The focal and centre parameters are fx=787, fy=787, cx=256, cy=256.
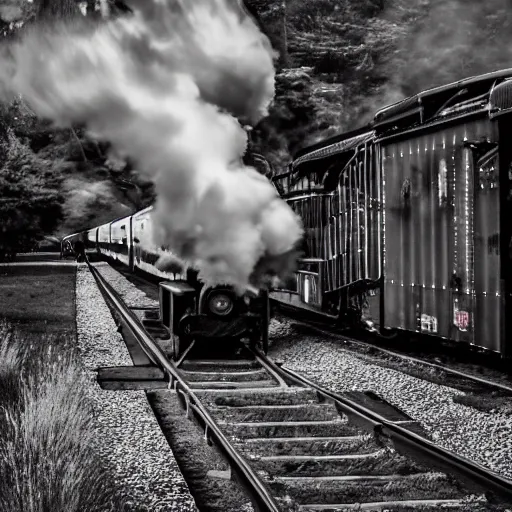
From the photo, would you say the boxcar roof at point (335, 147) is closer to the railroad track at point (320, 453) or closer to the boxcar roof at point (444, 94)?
the boxcar roof at point (444, 94)

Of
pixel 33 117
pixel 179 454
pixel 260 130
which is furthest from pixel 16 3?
pixel 33 117

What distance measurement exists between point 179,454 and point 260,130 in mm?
26163

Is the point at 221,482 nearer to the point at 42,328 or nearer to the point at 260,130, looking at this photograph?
the point at 42,328

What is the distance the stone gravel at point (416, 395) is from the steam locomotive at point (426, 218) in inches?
25.1

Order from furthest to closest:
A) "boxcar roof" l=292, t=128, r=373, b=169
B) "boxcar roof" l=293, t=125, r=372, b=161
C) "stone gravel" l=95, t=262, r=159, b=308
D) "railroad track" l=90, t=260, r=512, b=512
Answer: "stone gravel" l=95, t=262, r=159, b=308 → "boxcar roof" l=293, t=125, r=372, b=161 → "boxcar roof" l=292, t=128, r=373, b=169 → "railroad track" l=90, t=260, r=512, b=512

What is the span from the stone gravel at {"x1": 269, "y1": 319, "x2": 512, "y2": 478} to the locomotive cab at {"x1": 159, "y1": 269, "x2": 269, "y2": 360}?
73 centimetres

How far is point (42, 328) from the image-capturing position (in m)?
14.5

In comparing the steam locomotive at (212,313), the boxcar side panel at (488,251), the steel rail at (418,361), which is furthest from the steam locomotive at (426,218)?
the steam locomotive at (212,313)

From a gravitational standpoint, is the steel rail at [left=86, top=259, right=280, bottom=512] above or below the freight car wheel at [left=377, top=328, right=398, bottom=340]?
below

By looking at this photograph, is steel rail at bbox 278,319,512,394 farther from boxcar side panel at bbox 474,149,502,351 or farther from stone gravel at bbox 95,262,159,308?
stone gravel at bbox 95,262,159,308

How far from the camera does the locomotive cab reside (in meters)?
10.6

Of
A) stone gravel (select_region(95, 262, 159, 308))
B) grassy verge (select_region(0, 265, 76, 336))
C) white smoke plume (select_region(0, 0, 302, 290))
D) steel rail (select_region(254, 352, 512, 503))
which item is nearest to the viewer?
steel rail (select_region(254, 352, 512, 503))

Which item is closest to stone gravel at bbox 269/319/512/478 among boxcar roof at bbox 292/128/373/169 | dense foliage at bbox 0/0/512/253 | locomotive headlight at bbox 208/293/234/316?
locomotive headlight at bbox 208/293/234/316

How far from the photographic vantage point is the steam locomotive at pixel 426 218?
784 centimetres
